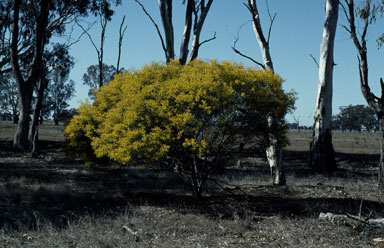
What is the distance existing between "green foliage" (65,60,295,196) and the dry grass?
3.04 ft

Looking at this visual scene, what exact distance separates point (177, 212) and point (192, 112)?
66.1 inches

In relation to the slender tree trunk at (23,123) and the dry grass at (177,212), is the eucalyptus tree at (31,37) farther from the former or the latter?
the dry grass at (177,212)

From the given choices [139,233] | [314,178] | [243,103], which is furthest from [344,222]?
[314,178]

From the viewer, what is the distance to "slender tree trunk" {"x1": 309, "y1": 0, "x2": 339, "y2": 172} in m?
11.0

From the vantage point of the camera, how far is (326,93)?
11039mm

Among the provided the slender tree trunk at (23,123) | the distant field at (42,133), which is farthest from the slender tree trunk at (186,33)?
the distant field at (42,133)

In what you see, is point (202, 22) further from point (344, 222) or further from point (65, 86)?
point (65, 86)

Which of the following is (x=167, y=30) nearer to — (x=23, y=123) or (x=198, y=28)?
(x=198, y=28)

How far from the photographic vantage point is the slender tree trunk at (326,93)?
11.0 meters

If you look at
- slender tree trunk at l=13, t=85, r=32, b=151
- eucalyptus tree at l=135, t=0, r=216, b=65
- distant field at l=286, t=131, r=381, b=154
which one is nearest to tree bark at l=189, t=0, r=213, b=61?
eucalyptus tree at l=135, t=0, r=216, b=65

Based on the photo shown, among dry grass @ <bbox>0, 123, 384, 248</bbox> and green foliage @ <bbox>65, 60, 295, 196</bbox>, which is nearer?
dry grass @ <bbox>0, 123, 384, 248</bbox>

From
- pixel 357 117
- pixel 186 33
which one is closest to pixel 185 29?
pixel 186 33

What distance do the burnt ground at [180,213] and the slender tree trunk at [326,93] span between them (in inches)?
48.2

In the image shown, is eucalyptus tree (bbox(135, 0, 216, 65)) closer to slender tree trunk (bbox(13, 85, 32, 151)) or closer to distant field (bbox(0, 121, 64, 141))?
slender tree trunk (bbox(13, 85, 32, 151))
